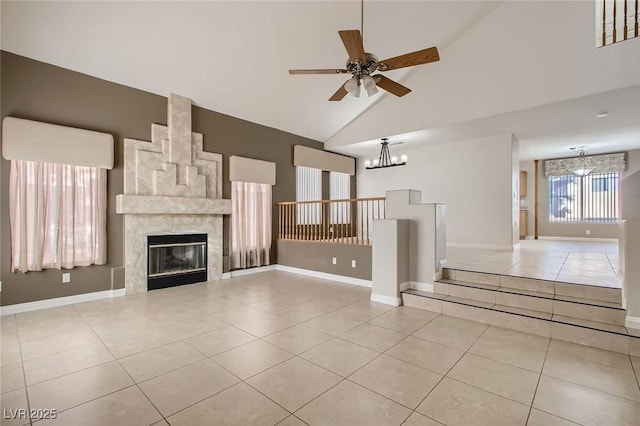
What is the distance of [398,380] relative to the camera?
7.70 ft

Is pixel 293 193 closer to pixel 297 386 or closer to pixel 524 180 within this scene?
pixel 297 386

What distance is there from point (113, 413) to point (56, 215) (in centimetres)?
367

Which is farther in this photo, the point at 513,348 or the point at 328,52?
the point at 328,52

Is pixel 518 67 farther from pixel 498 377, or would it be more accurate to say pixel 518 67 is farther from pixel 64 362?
pixel 64 362

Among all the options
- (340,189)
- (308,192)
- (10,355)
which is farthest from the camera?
(340,189)

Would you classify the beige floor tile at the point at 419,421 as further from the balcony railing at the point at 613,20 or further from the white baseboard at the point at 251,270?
the balcony railing at the point at 613,20

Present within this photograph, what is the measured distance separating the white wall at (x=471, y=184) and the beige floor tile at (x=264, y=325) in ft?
18.5

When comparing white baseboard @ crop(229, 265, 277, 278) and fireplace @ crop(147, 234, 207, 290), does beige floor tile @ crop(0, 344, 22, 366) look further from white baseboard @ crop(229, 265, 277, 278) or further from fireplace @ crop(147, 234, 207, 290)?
white baseboard @ crop(229, 265, 277, 278)

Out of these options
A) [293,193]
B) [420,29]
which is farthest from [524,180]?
[293,193]

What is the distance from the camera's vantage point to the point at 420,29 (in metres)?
5.18

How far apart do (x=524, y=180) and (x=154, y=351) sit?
11.5m

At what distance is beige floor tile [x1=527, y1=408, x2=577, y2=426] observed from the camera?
1.85 m

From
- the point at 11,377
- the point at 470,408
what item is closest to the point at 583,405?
the point at 470,408

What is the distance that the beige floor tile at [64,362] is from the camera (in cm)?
243
